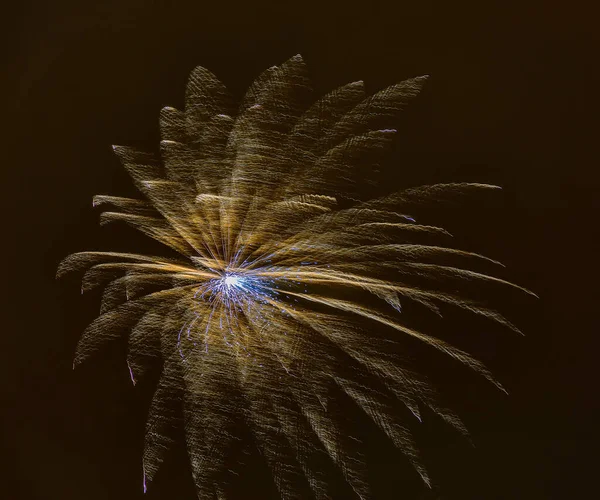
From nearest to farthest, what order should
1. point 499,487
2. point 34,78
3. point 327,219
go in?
point 327,219
point 499,487
point 34,78

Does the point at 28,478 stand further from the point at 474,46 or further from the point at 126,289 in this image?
the point at 474,46

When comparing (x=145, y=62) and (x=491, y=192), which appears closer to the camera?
(x=491, y=192)

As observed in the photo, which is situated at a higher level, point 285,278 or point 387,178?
point 387,178

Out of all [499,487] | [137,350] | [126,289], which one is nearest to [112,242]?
[126,289]
